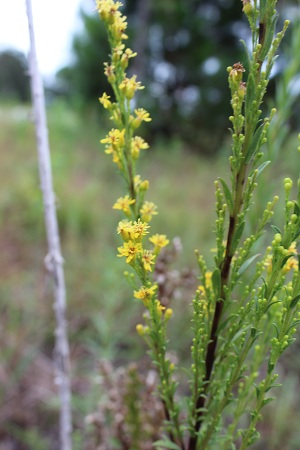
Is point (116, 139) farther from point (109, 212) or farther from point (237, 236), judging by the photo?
point (109, 212)

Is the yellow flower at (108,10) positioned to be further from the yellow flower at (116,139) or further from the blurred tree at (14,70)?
the blurred tree at (14,70)

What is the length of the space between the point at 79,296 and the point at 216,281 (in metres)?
2.37

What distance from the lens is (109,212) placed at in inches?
185

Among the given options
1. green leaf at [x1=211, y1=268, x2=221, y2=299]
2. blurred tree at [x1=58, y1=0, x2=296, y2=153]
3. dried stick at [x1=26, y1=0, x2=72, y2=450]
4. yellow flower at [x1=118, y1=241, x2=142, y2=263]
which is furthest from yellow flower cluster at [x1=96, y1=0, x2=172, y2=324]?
blurred tree at [x1=58, y1=0, x2=296, y2=153]

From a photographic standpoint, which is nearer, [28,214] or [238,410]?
[238,410]

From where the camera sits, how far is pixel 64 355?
1.46m

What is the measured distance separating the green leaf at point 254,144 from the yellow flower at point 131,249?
237 mm

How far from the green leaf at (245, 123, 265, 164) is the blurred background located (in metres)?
0.26

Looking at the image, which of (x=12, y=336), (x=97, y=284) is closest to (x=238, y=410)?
(x=12, y=336)

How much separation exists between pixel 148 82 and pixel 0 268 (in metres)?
8.42

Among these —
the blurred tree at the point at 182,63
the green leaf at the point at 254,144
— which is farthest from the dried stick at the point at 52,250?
the blurred tree at the point at 182,63

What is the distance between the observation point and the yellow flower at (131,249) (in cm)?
76

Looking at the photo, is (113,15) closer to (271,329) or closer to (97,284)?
(271,329)

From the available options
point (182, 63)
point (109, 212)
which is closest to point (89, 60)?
point (182, 63)
